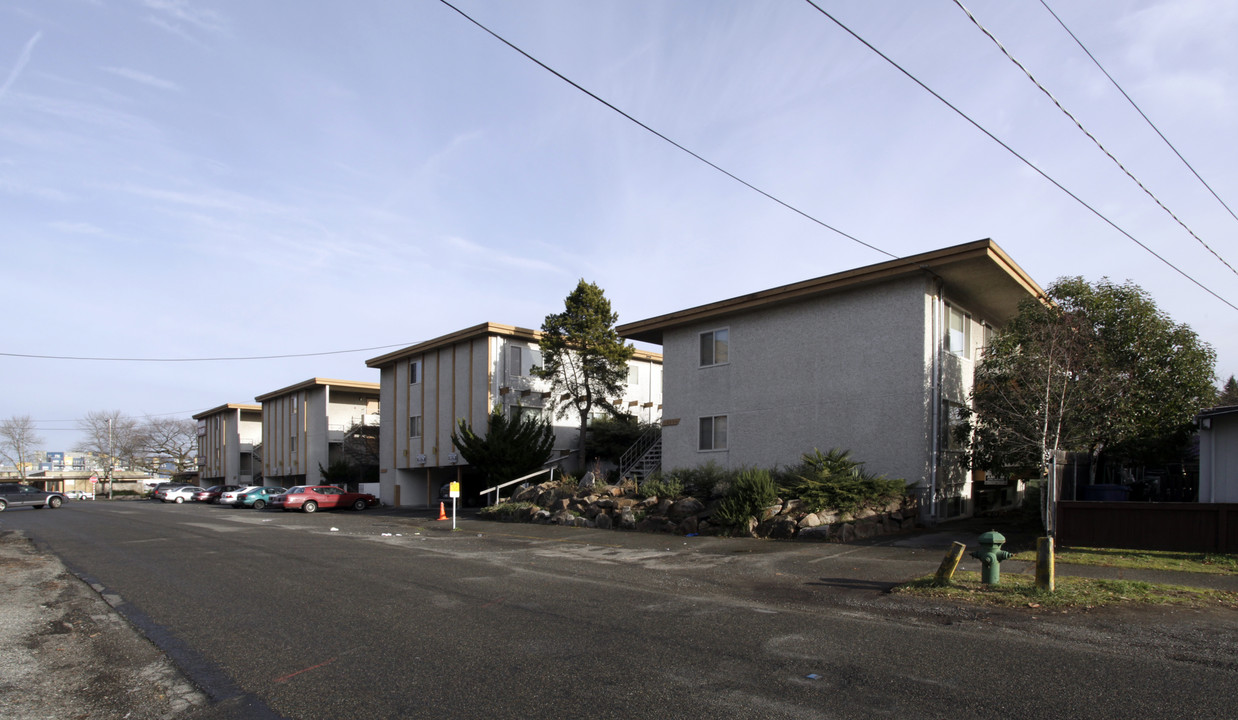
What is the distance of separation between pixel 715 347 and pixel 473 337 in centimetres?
1311

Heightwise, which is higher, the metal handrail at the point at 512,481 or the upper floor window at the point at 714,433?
the upper floor window at the point at 714,433

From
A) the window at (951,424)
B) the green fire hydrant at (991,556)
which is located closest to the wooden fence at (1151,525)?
the green fire hydrant at (991,556)

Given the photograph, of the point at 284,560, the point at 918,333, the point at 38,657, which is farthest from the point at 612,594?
the point at 918,333

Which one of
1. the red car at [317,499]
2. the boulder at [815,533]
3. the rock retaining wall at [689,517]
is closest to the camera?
the boulder at [815,533]

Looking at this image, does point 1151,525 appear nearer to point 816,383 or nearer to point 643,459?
point 816,383

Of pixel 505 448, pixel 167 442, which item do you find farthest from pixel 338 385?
pixel 167 442

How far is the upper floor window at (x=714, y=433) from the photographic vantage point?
22984 millimetres

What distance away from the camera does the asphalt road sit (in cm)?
555

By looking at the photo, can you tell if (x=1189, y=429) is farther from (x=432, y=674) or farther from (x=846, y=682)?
(x=432, y=674)

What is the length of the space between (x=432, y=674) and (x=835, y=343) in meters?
16.1

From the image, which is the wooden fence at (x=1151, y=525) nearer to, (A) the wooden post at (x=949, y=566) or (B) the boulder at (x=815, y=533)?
(B) the boulder at (x=815, y=533)

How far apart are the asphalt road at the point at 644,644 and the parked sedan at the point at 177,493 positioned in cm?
4449

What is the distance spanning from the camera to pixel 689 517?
61.2 feet

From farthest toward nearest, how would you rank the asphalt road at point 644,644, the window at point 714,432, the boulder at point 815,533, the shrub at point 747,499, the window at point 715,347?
the window at point 715,347 → the window at point 714,432 → the shrub at point 747,499 → the boulder at point 815,533 → the asphalt road at point 644,644
